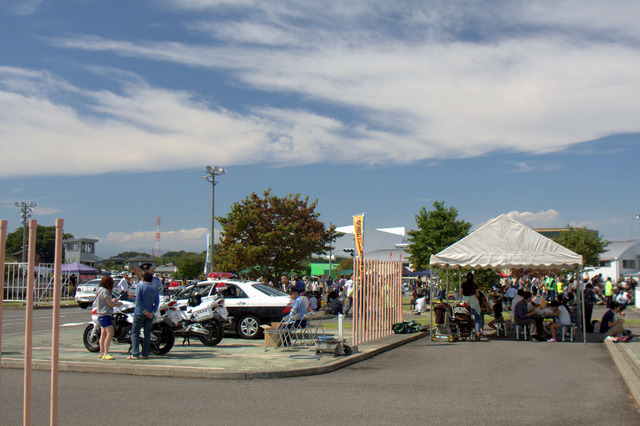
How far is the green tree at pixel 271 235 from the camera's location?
33000 mm

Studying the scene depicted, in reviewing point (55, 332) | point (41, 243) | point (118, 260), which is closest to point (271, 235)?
point (55, 332)

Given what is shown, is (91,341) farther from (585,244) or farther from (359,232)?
(585,244)

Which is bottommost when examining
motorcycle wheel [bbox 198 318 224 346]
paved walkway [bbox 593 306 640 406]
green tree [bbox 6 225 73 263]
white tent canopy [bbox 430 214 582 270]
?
paved walkway [bbox 593 306 640 406]

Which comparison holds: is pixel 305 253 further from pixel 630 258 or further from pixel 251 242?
pixel 630 258

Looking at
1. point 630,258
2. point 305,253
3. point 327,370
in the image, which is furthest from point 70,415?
point 630,258

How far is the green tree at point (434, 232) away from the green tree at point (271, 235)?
47.1ft

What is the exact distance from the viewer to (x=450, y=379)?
9828 millimetres

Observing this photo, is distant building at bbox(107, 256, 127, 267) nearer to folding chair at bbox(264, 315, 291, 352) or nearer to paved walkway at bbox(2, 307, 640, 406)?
paved walkway at bbox(2, 307, 640, 406)

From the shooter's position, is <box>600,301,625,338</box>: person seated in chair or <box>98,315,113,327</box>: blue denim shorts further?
<box>600,301,625,338</box>: person seated in chair

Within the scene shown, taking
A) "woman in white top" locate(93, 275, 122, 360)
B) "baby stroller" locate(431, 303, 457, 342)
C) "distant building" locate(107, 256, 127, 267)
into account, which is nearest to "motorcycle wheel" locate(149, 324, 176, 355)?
"woman in white top" locate(93, 275, 122, 360)

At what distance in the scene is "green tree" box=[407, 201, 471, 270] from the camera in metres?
47.7

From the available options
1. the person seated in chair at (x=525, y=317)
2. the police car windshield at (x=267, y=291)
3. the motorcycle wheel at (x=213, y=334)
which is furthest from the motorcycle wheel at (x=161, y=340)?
the person seated in chair at (x=525, y=317)

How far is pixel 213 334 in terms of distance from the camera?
544 inches

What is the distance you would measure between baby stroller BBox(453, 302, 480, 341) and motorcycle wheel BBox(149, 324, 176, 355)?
25.8 ft
